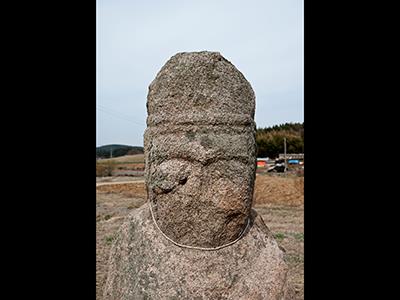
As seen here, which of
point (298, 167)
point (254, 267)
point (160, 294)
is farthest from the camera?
point (298, 167)

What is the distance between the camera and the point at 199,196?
6.78 feet

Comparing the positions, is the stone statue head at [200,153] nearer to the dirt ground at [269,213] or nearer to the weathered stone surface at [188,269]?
the weathered stone surface at [188,269]

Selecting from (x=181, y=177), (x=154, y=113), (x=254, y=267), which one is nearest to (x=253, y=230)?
(x=254, y=267)

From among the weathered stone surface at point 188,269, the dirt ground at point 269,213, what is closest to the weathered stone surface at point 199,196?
the weathered stone surface at point 188,269

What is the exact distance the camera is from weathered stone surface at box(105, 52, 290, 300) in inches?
80.6

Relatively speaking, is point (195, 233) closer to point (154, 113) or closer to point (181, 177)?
point (181, 177)

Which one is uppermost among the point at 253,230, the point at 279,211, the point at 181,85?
the point at 181,85

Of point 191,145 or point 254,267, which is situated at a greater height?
point 191,145

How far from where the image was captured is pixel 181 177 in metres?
2.06

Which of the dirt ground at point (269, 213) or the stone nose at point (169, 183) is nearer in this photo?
the stone nose at point (169, 183)

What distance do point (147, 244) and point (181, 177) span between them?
0.39 meters

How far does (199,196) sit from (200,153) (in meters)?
0.22

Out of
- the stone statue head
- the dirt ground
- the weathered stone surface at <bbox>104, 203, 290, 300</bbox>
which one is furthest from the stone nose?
the dirt ground

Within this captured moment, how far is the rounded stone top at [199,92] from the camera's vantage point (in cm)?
210
